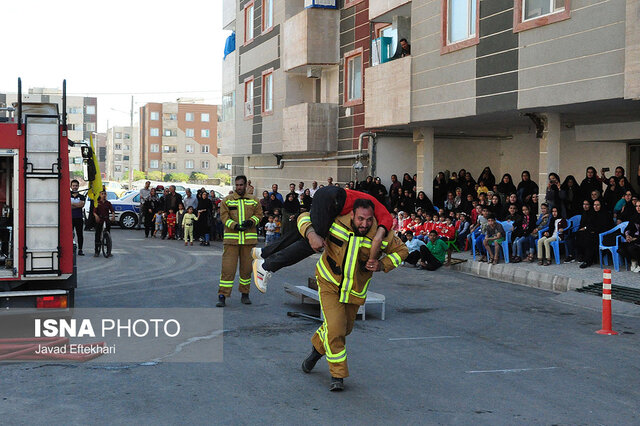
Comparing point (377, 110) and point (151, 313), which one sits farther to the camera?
point (377, 110)

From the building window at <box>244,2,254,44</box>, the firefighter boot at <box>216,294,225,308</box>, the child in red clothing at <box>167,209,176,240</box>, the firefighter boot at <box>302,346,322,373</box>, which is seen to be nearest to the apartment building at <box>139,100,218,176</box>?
the building window at <box>244,2,254,44</box>

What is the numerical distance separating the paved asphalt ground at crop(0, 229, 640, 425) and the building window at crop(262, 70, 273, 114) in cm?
2282

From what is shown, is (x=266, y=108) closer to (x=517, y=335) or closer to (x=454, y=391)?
(x=517, y=335)

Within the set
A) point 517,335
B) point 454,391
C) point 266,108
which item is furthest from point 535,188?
point 266,108

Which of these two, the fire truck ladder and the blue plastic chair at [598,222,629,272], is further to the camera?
the blue plastic chair at [598,222,629,272]

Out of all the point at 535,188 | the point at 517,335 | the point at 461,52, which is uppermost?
the point at 461,52

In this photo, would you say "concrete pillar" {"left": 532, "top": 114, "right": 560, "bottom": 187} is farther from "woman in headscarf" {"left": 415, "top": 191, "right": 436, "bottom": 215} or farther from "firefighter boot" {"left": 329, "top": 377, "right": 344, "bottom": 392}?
"firefighter boot" {"left": 329, "top": 377, "right": 344, "bottom": 392}

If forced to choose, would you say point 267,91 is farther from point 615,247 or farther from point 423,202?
point 615,247

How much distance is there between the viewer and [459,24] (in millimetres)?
19859

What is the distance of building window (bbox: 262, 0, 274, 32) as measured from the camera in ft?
114

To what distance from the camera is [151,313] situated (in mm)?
11281

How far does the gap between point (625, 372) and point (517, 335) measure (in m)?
2.15

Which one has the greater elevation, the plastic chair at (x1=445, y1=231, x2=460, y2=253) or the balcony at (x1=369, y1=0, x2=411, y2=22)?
the balcony at (x1=369, y1=0, x2=411, y2=22)

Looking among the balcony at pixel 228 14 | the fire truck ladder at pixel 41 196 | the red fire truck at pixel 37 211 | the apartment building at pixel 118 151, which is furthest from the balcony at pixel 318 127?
the apartment building at pixel 118 151
